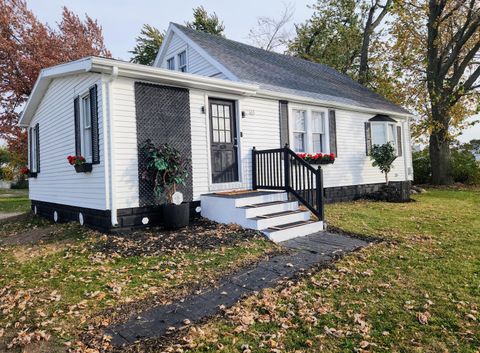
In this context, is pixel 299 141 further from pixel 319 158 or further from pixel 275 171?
pixel 275 171

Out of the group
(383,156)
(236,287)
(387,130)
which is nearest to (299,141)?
(383,156)

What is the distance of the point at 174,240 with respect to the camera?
6.10m

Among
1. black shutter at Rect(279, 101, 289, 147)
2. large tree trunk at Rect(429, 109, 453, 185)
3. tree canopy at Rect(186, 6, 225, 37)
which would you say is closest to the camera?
black shutter at Rect(279, 101, 289, 147)

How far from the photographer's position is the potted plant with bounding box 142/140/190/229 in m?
6.70

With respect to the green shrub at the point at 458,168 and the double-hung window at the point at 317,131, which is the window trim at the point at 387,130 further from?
the green shrub at the point at 458,168

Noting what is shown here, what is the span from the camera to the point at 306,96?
972 cm

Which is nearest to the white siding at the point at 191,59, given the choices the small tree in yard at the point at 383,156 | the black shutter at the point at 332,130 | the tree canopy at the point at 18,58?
the black shutter at the point at 332,130

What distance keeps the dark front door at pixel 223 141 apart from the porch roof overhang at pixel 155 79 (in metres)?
0.43

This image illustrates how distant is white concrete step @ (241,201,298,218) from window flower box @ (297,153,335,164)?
103 inches

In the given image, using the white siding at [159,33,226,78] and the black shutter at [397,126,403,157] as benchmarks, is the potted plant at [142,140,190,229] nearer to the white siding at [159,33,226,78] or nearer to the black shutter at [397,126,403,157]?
the white siding at [159,33,226,78]

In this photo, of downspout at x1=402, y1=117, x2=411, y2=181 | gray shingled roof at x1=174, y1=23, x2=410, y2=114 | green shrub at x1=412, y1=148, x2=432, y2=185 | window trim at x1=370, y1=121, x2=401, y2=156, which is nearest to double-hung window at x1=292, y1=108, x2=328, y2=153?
gray shingled roof at x1=174, y1=23, x2=410, y2=114

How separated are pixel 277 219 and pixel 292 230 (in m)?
0.40

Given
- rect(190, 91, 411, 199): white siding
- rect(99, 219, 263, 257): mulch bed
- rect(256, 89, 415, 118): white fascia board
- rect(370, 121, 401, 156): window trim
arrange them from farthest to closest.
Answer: rect(370, 121, 401, 156): window trim, rect(256, 89, 415, 118): white fascia board, rect(190, 91, 411, 199): white siding, rect(99, 219, 263, 257): mulch bed

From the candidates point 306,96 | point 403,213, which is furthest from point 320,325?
point 306,96
